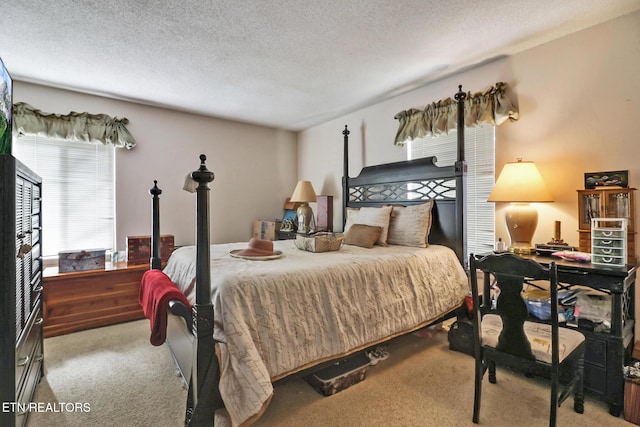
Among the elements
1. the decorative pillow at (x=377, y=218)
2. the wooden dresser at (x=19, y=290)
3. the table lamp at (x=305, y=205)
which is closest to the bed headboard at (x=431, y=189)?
the decorative pillow at (x=377, y=218)

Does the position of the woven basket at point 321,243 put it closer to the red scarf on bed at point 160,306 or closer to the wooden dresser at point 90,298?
the red scarf on bed at point 160,306

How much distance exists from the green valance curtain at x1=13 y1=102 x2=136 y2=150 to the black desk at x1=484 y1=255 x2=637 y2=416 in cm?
451

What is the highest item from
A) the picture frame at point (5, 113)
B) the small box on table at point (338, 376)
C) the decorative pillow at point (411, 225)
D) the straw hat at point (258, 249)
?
the picture frame at point (5, 113)

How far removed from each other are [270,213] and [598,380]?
426cm

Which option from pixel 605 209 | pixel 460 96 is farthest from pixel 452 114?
pixel 605 209

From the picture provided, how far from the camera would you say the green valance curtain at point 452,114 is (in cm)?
278

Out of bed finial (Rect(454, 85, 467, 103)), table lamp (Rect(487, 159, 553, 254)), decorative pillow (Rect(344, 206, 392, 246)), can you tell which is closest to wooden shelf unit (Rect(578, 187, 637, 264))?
table lamp (Rect(487, 159, 553, 254))

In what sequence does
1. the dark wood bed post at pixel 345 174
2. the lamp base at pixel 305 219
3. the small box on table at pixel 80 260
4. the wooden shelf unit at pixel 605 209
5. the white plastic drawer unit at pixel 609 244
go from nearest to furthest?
1. the white plastic drawer unit at pixel 609 244
2. the wooden shelf unit at pixel 605 209
3. the small box on table at pixel 80 260
4. the dark wood bed post at pixel 345 174
5. the lamp base at pixel 305 219

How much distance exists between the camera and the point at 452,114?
10.3 ft

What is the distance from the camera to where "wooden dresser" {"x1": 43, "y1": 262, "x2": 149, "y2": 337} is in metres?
3.03

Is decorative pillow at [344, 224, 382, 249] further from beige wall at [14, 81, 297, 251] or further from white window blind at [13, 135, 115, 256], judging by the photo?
white window blind at [13, 135, 115, 256]

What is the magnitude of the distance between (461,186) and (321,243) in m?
1.41

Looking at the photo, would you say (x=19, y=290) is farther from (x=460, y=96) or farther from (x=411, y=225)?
(x=460, y=96)

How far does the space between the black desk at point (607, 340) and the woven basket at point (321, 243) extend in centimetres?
158
